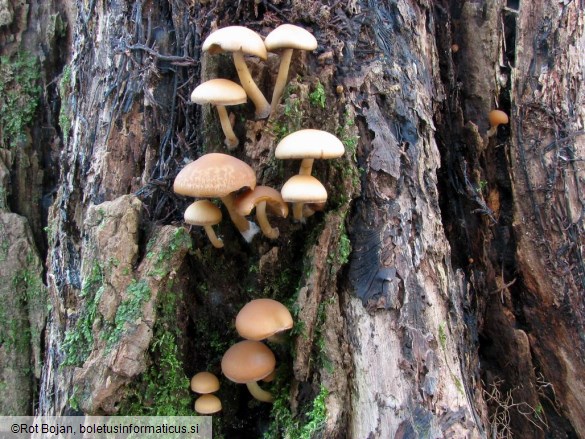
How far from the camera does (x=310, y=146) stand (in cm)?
285

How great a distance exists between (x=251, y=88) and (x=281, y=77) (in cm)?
22

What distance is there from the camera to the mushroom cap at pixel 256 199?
2.98 metres

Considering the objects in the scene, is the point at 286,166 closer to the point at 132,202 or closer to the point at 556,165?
the point at 132,202

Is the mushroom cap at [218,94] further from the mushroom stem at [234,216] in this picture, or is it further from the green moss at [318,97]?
the mushroom stem at [234,216]

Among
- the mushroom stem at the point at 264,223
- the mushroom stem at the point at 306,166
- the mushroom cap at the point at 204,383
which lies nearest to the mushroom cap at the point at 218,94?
the mushroom stem at the point at 306,166

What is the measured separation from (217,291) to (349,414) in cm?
122

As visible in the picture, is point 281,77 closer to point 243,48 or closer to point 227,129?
point 243,48

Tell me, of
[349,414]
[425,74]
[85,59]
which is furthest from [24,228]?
[425,74]

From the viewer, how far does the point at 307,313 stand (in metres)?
3.06

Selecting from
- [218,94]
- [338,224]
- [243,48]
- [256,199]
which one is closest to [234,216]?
[256,199]

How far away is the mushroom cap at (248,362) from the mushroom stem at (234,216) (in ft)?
2.61

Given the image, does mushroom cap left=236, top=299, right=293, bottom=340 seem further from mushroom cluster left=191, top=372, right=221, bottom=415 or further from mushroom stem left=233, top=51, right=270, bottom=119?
mushroom stem left=233, top=51, right=270, bottom=119

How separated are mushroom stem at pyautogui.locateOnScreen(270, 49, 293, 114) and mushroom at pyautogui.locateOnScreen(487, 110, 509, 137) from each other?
2.17m

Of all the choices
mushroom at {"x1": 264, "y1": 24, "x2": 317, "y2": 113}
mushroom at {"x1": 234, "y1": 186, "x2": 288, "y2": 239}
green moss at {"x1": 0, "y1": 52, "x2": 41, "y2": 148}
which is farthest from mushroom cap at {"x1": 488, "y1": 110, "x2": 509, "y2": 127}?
green moss at {"x1": 0, "y1": 52, "x2": 41, "y2": 148}
